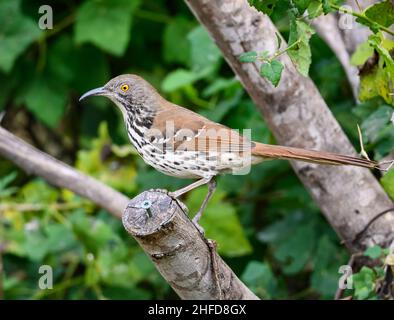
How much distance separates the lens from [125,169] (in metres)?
5.99

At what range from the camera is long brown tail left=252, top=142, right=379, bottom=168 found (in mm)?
3664

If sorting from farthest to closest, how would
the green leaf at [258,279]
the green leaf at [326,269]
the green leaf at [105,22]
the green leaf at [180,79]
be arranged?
1. the green leaf at [105,22]
2. the green leaf at [180,79]
3. the green leaf at [326,269]
4. the green leaf at [258,279]

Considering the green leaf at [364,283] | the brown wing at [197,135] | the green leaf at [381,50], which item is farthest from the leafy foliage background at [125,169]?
the green leaf at [381,50]

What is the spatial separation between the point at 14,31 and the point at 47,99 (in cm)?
57

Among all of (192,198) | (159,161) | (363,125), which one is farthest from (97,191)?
(363,125)

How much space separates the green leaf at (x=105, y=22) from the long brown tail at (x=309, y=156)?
1981 mm

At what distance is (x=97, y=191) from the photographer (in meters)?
4.99

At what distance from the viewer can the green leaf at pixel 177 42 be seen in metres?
6.04

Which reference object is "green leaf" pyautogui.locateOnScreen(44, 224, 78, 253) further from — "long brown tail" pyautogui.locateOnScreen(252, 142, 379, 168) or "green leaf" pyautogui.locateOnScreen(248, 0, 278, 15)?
"green leaf" pyautogui.locateOnScreen(248, 0, 278, 15)

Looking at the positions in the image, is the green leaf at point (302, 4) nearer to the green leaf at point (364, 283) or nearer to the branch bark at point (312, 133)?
the branch bark at point (312, 133)

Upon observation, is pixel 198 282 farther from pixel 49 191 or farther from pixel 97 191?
pixel 49 191

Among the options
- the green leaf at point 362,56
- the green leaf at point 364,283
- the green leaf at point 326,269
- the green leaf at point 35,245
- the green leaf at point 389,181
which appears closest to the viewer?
the green leaf at point 389,181

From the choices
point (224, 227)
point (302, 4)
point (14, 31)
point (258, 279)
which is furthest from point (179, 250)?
point (14, 31)

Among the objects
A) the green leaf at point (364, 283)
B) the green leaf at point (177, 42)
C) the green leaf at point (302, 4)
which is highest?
the green leaf at point (177, 42)
